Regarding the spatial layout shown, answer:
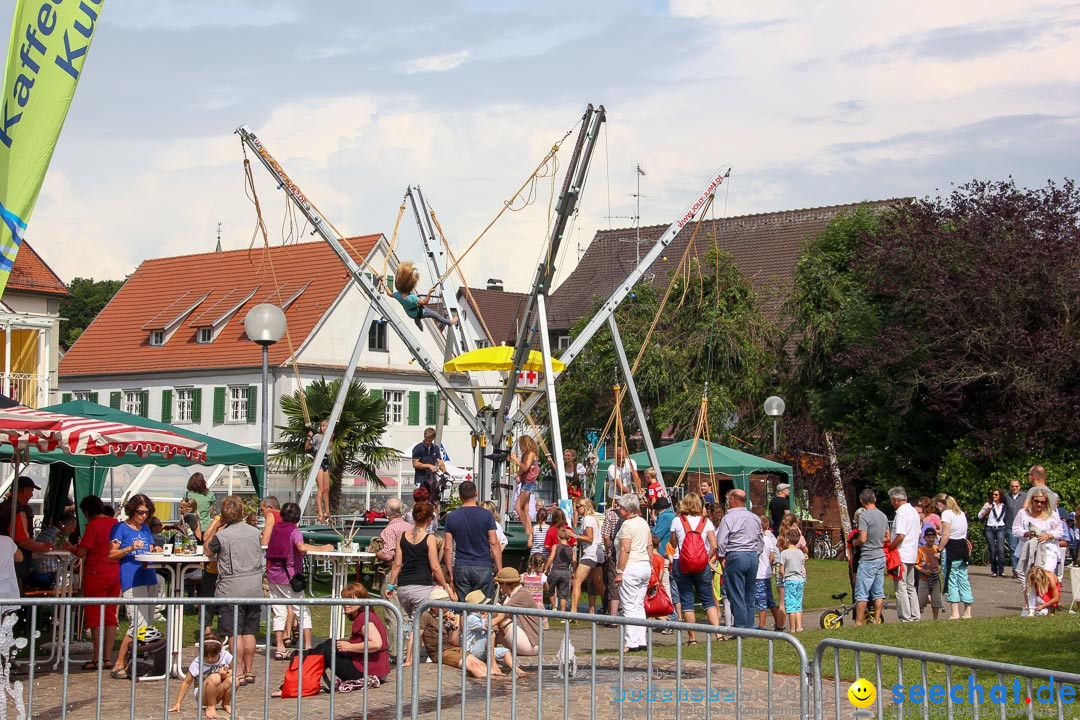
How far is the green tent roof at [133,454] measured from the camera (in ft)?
51.0

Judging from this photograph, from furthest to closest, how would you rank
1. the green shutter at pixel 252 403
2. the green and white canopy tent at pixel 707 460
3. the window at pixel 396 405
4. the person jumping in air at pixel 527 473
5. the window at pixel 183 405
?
the window at pixel 396 405
the window at pixel 183 405
the green shutter at pixel 252 403
the green and white canopy tent at pixel 707 460
the person jumping in air at pixel 527 473

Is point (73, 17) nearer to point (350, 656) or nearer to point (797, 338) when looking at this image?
point (350, 656)

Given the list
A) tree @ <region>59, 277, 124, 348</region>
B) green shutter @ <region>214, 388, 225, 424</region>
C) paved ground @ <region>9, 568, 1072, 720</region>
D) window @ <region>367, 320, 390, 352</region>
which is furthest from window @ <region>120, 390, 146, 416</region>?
paved ground @ <region>9, 568, 1072, 720</region>

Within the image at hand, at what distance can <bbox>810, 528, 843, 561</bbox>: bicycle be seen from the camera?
29312mm

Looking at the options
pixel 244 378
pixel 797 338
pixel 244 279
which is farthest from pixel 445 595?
pixel 244 279

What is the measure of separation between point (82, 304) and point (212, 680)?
82346mm

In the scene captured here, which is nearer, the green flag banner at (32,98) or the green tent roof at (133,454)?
the green flag banner at (32,98)

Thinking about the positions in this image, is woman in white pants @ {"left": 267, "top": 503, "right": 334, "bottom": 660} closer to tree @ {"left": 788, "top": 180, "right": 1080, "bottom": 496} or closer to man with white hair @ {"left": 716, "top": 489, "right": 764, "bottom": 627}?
man with white hair @ {"left": 716, "top": 489, "right": 764, "bottom": 627}

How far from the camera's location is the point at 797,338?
4106 cm

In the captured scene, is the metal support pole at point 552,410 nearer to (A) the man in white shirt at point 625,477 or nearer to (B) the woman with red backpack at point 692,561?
(A) the man in white shirt at point 625,477

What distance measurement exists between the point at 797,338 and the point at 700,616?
2467cm

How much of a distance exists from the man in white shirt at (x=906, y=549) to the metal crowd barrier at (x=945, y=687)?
363 inches

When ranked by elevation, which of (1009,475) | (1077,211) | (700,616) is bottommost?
(700,616)

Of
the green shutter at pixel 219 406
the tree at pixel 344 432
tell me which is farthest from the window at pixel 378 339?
the tree at pixel 344 432
